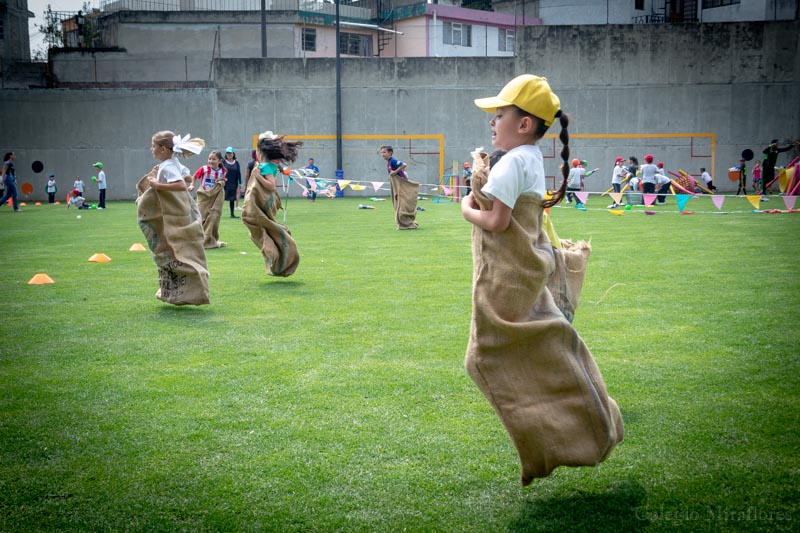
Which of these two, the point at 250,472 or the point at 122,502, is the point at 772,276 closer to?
the point at 250,472

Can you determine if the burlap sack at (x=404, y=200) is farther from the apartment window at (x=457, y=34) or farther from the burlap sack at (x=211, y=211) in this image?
the apartment window at (x=457, y=34)

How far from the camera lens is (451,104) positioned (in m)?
36.2

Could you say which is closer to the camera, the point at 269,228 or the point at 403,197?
the point at 269,228

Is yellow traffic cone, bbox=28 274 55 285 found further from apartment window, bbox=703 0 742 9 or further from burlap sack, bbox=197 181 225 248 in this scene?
apartment window, bbox=703 0 742 9

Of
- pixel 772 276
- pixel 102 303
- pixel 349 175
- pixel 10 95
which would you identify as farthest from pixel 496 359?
pixel 10 95

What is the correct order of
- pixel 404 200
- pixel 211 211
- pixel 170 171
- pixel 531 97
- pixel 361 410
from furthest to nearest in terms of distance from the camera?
pixel 404 200, pixel 211 211, pixel 170 171, pixel 361 410, pixel 531 97

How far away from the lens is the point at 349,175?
120 ft

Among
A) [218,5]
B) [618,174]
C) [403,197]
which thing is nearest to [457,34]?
[218,5]

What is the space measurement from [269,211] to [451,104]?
88.5 ft

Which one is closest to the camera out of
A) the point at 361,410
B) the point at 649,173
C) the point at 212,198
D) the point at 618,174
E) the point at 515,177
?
the point at 515,177

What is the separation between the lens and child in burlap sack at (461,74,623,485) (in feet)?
A: 11.4

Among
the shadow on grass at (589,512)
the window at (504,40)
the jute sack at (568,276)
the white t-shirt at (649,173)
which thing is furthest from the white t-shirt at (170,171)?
the window at (504,40)

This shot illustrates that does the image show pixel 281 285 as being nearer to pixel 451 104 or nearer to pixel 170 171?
pixel 170 171

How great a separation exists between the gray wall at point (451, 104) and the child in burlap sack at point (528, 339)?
1288 inches
